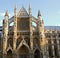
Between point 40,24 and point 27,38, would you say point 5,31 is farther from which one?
point 40,24

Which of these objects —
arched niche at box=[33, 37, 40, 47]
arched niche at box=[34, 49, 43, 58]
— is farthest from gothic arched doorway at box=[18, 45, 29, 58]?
arched niche at box=[33, 37, 40, 47]

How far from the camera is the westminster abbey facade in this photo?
46062 millimetres

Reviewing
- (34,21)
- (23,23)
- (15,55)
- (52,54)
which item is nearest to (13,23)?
(23,23)

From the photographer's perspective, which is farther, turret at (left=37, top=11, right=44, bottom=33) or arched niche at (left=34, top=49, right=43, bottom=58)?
turret at (left=37, top=11, right=44, bottom=33)

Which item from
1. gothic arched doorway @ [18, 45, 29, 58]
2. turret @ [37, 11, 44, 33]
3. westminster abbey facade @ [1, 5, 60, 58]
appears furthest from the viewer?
turret @ [37, 11, 44, 33]

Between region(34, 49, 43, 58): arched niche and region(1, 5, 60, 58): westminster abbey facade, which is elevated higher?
region(1, 5, 60, 58): westminster abbey facade

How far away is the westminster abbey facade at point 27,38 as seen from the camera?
4606 cm

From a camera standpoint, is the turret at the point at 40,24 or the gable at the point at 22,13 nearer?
the turret at the point at 40,24

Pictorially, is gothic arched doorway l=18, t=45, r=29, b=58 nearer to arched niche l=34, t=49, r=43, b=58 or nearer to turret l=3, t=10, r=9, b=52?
arched niche l=34, t=49, r=43, b=58

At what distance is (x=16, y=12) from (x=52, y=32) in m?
12.8

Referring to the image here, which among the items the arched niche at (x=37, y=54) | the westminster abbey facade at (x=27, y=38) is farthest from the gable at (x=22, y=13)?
the arched niche at (x=37, y=54)

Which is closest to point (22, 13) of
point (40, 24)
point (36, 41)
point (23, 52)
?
point (40, 24)

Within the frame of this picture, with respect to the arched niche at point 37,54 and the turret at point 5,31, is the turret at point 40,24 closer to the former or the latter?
the arched niche at point 37,54

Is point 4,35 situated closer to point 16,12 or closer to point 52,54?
point 16,12
